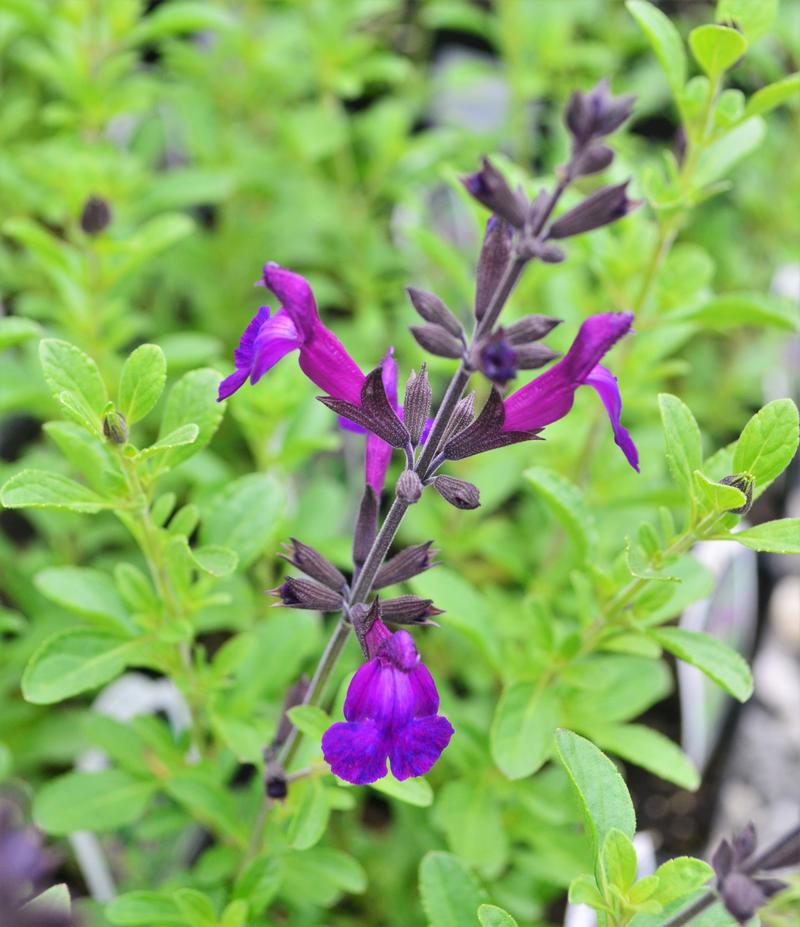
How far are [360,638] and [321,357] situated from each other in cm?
28

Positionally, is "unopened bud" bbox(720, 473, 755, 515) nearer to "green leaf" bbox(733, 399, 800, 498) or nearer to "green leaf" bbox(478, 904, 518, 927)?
"green leaf" bbox(733, 399, 800, 498)

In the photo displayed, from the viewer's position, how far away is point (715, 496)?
38.1 inches

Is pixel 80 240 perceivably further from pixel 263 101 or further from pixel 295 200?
pixel 263 101

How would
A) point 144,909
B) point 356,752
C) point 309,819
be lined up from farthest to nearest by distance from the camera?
1. point 144,909
2. point 309,819
3. point 356,752

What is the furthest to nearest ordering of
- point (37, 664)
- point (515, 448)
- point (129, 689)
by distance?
point (515, 448), point (129, 689), point (37, 664)

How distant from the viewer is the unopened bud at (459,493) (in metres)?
0.88

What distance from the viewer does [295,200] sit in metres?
2.46

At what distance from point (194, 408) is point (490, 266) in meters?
0.37

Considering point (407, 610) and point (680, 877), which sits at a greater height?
point (407, 610)

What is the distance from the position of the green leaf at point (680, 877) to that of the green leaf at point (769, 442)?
0.38m

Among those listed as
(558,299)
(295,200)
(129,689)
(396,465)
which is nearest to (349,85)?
(295,200)

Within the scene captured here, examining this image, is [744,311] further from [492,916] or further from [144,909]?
[144,909]

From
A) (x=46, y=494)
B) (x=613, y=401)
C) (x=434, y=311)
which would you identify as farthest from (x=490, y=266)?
(x=46, y=494)

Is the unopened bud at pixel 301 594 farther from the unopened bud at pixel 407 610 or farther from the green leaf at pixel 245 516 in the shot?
the green leaf at pixel 245 516
